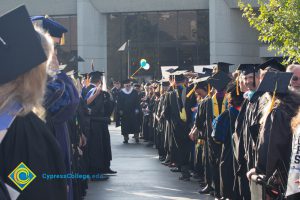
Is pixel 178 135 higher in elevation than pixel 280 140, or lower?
lower

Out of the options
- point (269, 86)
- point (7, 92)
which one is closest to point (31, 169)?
point (7, 92)

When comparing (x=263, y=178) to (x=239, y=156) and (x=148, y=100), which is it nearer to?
(x=239, y=156)

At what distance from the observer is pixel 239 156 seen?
738cm

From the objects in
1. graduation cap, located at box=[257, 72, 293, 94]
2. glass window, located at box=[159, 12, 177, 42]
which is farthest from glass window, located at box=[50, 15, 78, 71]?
graduation cap, located at box=[257, 72, 293, 94]

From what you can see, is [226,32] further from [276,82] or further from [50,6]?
[276,82]

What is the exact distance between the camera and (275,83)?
587 cm

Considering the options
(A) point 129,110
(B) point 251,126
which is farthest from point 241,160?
(A) point 129,110

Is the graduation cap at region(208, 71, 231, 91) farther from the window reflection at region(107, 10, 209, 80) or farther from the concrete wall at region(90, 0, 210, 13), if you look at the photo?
the window reflection at region(107, 10, 209, 80)

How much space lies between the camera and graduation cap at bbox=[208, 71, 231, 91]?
382 inches

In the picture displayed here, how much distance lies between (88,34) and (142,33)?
10.3ft

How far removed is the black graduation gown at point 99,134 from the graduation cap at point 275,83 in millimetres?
7294

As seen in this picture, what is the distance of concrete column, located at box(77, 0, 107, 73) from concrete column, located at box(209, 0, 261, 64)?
20.9 feet

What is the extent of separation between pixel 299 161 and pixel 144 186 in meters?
6.61

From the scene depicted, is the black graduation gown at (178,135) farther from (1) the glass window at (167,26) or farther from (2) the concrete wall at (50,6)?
(2) the concrete wall at (50,6)
